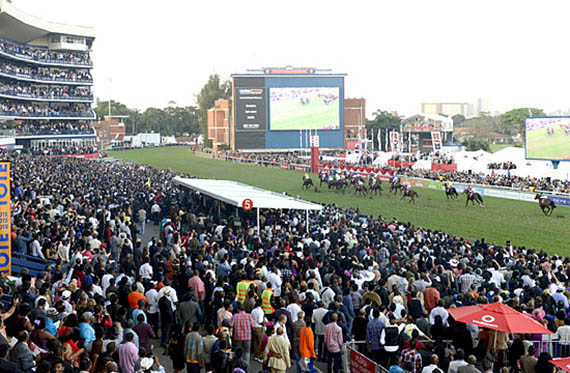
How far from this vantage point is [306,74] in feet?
278

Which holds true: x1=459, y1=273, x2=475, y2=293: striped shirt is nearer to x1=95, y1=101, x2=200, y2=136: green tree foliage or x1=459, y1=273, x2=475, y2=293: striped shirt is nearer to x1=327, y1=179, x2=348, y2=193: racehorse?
x1=327, y1=179, x2=348, y2=193: racehorse

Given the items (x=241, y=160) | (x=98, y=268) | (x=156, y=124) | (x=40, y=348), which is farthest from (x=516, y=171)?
(x=156, y=124)

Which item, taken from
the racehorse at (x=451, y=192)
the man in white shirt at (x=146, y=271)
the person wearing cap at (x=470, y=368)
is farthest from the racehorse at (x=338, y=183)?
the person wearing cap at (x=470, y=368)

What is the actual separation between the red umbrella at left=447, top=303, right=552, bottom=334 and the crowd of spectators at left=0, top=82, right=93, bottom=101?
56.5 metres

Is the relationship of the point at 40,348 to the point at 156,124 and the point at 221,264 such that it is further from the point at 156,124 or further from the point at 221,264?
the point at 156,124

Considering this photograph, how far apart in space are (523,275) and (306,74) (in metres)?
74.5

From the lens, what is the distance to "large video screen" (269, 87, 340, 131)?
82.9 metres

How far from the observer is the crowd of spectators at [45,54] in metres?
62.8

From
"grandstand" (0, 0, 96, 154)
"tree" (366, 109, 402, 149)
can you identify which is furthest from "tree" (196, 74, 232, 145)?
"grandstand" (0, 0, 96, 154)

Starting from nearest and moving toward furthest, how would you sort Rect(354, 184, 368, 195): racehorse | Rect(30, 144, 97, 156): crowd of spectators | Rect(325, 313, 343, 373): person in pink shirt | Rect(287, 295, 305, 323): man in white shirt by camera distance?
Rect(325, 313, 343, 373): person in pink shirt, Rect(287, 295, 305, 323): man in white shirt, Rect(354, 184, 368, 195): racehorse, Rect(30, 144, 97, 156): crowd of spectators

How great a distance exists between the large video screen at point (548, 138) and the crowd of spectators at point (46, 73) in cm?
4644

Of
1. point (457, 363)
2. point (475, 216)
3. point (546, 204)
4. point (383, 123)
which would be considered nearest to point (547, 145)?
point (546, 204)

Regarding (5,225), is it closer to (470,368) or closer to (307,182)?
(470,368)

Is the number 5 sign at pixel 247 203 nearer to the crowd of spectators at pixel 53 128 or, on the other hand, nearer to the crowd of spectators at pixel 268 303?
the crowd of spectators at pixel 268 303
